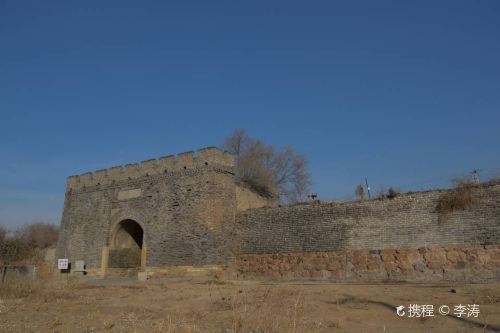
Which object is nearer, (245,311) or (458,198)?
(245,311)

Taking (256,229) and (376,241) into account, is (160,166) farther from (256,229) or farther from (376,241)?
(376,241)

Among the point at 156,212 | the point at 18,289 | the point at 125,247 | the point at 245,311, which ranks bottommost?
the point at 245,311

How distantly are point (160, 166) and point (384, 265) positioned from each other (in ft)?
35.9

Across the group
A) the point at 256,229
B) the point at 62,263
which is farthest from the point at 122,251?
the point at 256,229

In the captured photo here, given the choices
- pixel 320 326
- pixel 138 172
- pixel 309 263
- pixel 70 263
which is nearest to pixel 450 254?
pixel 309 263

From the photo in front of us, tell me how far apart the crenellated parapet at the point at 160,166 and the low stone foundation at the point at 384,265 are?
451 cm

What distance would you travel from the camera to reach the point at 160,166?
754 inches

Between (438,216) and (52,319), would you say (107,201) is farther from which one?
(438,216)

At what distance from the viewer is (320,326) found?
22.2 ft

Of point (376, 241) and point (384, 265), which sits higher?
point (376, 241)

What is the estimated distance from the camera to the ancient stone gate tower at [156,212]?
17.3 m

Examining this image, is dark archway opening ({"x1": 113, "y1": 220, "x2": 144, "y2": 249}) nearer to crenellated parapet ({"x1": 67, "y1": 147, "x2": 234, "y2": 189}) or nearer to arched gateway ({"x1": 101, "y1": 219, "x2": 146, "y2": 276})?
arched gateway ({"x1": 101, "y1": 219, "x2": 146, "y2": 276})

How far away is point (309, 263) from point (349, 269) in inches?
62.8

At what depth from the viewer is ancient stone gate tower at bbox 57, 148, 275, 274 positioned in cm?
1727
